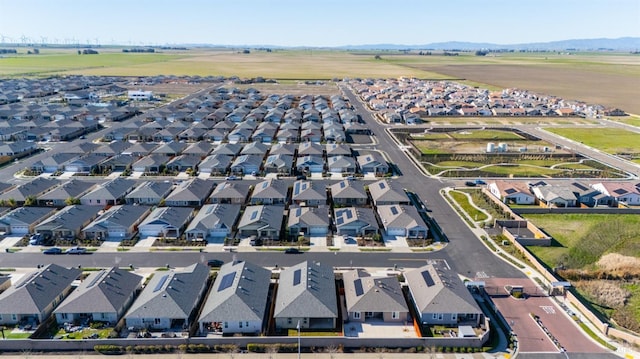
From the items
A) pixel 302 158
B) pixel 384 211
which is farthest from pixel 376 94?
pixel 384 211

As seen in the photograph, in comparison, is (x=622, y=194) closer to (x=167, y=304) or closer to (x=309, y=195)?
(x=309, y=195)

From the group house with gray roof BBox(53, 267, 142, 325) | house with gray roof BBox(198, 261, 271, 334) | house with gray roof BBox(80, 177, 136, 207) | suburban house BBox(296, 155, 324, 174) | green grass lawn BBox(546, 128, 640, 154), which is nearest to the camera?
house with gray roof BBox(198, 261, 271, 334)

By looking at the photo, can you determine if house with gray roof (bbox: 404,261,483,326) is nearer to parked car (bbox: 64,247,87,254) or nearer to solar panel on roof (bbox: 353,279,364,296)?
solar panel on roof (bbox: 353,279,364,296)

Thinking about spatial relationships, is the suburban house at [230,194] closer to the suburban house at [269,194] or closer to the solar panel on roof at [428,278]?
the suburban house at [269,194]

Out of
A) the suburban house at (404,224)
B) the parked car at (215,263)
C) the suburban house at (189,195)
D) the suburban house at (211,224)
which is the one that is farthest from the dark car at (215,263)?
the suburban house at (404,224)

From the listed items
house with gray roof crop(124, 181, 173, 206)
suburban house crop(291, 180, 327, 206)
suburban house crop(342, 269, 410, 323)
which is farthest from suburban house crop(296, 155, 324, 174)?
suburban house crop(342, 269, 410, 323)

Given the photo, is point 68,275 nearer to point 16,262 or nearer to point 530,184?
point 16,262

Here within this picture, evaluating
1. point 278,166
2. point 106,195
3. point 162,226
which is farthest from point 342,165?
point 106,195
